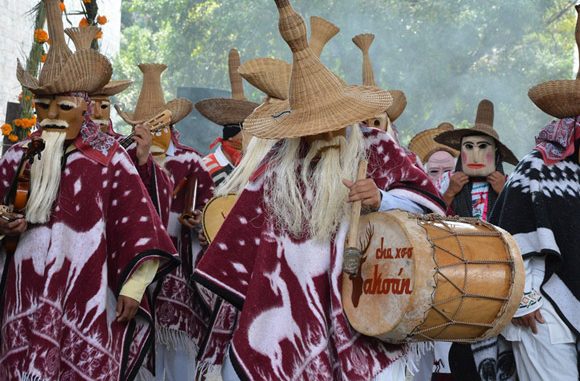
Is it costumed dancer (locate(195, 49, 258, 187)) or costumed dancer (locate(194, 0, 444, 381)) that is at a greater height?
costumed dancer (locate(195, 49, 258, 187))

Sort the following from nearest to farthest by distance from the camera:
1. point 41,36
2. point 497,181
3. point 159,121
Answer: point 497,181 → point 41,36 → point 159,121

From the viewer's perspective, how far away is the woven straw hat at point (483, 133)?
8711 mm

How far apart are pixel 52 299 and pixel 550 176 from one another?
9.87 feet

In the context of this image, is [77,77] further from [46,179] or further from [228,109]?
[228,109]

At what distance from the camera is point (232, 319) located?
21.6 ft

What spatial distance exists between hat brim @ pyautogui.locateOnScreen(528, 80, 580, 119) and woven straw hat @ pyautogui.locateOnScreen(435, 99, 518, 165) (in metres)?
1.28

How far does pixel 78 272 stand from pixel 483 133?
3.61m

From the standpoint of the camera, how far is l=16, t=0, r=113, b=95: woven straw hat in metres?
6.52

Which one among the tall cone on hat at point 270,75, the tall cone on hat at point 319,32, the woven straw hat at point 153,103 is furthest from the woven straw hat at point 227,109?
the tall cone on hat at point 319,32

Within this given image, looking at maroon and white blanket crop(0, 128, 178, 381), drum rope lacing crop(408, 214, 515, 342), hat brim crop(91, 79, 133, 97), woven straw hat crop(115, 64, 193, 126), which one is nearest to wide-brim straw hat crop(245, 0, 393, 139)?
drum rope lacing crop(408, 214, 515, 342)

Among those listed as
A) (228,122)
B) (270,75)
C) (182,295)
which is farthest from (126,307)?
(228,122)

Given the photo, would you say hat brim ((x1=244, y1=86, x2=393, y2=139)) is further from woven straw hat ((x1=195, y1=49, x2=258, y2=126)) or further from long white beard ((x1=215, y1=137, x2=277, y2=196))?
woven straw hat ((x1=195, y1=49, x2=258, y2=126))

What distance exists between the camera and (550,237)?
6.83 meters

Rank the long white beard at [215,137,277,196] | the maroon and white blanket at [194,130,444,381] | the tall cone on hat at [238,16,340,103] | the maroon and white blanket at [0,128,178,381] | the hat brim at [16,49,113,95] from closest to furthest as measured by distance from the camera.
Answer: the maroon and white blanket at [194,130,444,381], the maroon and white blanket at [0,128,178,381], the hat brim at [16,49,113,95], the long white beard at [215,137,277,196], the tall cone on hat at [238,16,340,103]
